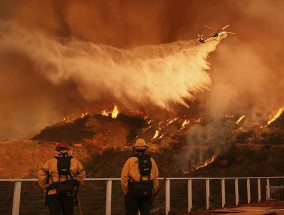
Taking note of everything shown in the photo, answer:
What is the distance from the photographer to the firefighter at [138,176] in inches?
256

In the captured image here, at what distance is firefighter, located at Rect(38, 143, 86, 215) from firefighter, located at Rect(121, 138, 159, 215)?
2.95ft

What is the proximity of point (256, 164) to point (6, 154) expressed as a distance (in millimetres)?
44539

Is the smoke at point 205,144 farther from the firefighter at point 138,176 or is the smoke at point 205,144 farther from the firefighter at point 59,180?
the firefighter at point 59,180

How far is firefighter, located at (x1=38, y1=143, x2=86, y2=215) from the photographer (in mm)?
6062

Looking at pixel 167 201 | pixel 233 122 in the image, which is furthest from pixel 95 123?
pixel 167 201

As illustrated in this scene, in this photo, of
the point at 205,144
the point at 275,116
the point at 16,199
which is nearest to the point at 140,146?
the point at 16,199

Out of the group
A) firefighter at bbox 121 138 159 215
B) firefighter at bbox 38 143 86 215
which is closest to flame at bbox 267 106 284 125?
firefighter at bbox 121 138 159 215

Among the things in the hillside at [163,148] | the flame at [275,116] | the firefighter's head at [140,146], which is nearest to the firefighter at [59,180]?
the firefighter's head at [140,146]

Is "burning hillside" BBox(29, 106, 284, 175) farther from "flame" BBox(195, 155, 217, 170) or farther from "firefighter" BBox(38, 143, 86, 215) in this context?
"firefighter" BBox(38, 143, 86, 215)

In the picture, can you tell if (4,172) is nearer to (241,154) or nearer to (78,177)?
(241,154)

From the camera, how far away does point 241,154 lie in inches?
1768

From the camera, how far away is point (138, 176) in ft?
21.4

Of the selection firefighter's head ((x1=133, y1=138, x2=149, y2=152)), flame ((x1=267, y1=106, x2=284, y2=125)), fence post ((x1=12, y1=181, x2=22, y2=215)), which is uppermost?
flame ((x1=267, y1=106, x2=284, y2=125))

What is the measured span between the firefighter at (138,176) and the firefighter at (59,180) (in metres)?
0.90
